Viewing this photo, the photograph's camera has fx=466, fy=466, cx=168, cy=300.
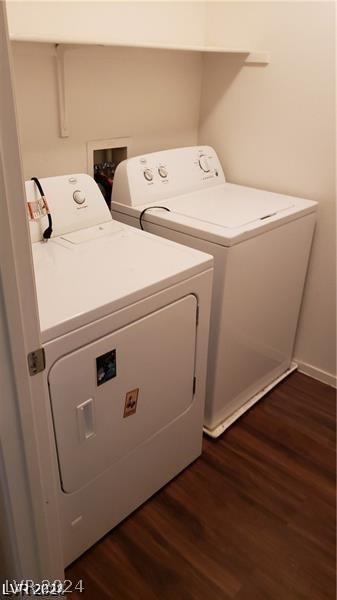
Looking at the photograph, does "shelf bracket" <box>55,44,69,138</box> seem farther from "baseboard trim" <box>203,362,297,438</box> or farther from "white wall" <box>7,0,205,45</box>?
"baseboard trim" <box>203,362,297,438</box>

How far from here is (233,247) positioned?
1.61 meters

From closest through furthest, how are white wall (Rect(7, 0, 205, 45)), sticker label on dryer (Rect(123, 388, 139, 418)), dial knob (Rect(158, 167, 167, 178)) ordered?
sticker label on dryer (Rect(123, 388, 139, 418)), white wall (Rect(7, 0, 205, 45)), dial knob (Rect(158, 167, 167, 178))

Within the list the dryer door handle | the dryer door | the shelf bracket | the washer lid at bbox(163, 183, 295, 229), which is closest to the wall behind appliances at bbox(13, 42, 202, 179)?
the shelf bracket

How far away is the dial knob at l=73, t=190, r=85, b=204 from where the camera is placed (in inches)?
69.0

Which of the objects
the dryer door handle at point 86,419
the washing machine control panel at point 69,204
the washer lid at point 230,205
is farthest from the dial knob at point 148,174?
the dryer door handle at point 86,419

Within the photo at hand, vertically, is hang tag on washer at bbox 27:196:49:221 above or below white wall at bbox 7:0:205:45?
below

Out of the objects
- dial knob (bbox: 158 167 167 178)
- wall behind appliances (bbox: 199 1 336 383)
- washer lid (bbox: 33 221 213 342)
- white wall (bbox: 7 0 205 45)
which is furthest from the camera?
dial knob (bbox: 158 167 167 178)

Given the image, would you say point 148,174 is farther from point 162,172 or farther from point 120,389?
point 120,389

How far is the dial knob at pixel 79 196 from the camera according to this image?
69.0 inches

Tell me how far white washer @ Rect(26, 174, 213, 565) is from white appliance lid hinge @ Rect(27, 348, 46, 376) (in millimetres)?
182

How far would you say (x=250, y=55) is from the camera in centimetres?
208

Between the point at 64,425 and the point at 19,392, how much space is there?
385 millimetres

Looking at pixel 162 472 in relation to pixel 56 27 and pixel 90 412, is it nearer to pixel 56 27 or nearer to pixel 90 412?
pixel 90 412

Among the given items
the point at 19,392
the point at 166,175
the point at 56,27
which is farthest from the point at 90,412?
the point at 56,27
